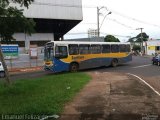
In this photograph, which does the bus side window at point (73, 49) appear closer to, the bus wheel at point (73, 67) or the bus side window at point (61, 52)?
the bus side window at point (61, 52)

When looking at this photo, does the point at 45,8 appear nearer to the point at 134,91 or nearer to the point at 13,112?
the point at 134,91

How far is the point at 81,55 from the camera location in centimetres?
3119

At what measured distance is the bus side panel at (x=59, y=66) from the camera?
95.0 feet

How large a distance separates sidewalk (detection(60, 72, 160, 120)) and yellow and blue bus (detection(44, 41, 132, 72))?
1385 cm

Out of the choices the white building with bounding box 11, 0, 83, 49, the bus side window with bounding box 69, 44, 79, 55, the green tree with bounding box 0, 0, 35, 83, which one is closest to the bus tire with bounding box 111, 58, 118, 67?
the bus side window with bounding box 69, 44, 79, 55

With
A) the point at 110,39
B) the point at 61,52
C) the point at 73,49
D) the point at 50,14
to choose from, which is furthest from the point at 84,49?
the point at 110,39

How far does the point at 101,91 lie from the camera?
1464 centimetres

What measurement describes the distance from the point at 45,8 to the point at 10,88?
1404 inches

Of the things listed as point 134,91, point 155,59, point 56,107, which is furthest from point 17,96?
point 155,59

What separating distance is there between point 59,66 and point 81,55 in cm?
284

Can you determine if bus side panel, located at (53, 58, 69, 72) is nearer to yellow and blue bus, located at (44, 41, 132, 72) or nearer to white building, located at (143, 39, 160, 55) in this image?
yellow and blue bus, located at (44, 41, 132, 72)

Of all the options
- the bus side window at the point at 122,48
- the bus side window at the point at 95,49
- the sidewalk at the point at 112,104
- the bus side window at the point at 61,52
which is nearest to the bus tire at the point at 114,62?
the bus side window at the point at 122,48

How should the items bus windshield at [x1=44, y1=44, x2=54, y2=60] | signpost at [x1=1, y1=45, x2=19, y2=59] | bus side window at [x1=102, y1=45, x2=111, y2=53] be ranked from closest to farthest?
bus windshield at [x1=44, y1=44, x2=54, y2=60] → bus side window at [x1=102, y1=45, x2=111, y2=53] → signpost at [x1=1, y1=45, x2=19, y2=59]

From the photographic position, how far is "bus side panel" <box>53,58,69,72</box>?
2895 centimetres
